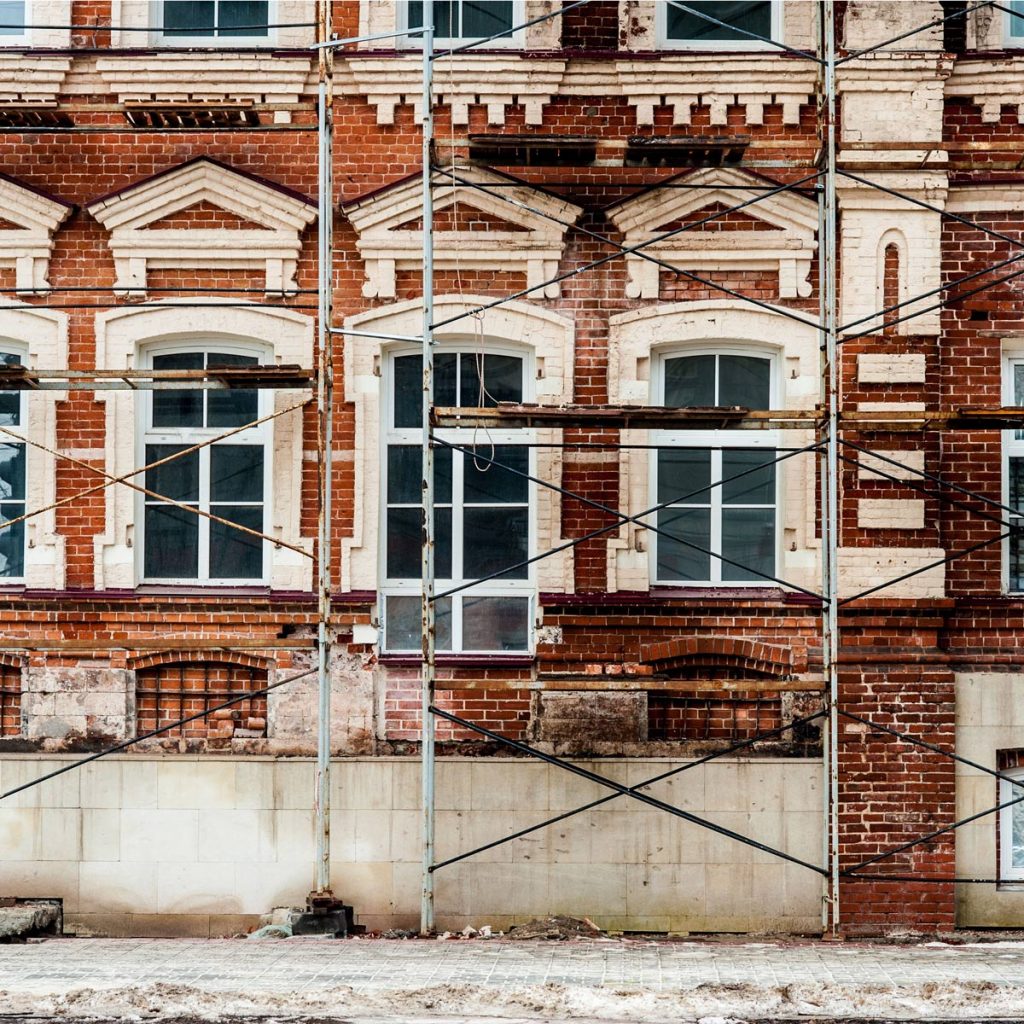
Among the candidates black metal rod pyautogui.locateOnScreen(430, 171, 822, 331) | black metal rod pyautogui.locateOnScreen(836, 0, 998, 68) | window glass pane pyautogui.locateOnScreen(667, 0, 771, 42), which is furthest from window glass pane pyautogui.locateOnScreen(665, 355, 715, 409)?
window glass pane pyautogui.locateOnScreen(667, 0, 771, 42)

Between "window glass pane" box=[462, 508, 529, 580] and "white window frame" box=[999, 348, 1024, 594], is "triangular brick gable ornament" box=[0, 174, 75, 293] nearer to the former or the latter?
"window glass pane" box=[462, 508, 529, 580]

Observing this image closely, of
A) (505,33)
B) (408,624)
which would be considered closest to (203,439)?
(408,624)

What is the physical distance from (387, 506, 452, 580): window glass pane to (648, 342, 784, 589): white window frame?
1626mm

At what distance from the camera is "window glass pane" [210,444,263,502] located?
32.7 ft

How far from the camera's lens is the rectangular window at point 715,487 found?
9.87m

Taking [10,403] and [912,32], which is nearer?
[912,32]

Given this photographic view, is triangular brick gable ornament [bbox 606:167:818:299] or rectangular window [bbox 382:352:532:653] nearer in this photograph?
triangular brick gable ornament [bbox 606:167:818:299]

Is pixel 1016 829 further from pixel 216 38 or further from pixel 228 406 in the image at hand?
pixel 216 38

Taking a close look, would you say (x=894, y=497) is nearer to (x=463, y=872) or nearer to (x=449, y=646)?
(x=449, y=646)

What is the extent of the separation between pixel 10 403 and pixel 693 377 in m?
5.41

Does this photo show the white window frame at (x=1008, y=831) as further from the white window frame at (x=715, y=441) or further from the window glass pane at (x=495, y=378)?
the window glass pane at (x=495, y=378)

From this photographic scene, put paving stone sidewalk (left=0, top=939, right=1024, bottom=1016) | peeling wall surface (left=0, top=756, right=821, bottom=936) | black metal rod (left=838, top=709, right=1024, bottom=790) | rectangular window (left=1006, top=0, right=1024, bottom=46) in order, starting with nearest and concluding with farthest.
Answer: paving stone sidewalk (left=0, top=939, right=1024, bottom=1016)
black metal rod (left=838, top=709, right=1024, bottom=790)
peeling wall surface (left=0, top=756, right=821, bottom=936)
rectangular window (left=1006, top=0, right=1024, bottom=46)

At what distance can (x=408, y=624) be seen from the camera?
988 centimetres

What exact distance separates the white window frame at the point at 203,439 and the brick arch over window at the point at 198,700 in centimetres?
67
